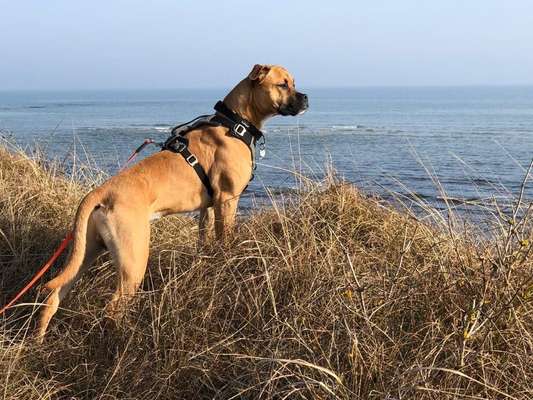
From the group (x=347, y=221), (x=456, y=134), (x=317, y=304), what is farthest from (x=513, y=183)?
(x=456, y=134)

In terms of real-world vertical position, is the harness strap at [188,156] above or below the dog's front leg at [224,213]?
above

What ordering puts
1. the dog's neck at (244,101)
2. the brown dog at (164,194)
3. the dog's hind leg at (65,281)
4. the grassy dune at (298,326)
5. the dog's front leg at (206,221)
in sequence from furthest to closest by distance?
the dog's neck at (244,101) → the dog's front leg at (206,221) → the brown dog at (164,194) → the dog's hind leg at (65,281) → the grassy dune at (298,326)

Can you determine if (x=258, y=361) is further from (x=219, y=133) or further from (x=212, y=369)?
(x=219, y=133)

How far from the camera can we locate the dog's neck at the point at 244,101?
5.43 meters

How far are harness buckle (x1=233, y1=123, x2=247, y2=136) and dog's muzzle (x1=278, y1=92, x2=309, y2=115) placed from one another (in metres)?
0.51

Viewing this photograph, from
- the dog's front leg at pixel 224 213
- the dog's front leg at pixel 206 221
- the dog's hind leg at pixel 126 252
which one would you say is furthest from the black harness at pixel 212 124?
the dog's hind leg at pixel 126 252

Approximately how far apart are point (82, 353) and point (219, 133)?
7.20 feet

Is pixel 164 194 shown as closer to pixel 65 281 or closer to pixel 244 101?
pixel 65 281

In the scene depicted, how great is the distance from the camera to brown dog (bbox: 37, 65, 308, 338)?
13.5ft

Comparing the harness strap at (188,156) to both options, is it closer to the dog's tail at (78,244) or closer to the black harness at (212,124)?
the black harness at (212,124)

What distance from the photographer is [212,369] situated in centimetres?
334

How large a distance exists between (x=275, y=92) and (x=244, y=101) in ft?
1.00

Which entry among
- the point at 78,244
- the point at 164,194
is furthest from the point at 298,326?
the point at 164,194

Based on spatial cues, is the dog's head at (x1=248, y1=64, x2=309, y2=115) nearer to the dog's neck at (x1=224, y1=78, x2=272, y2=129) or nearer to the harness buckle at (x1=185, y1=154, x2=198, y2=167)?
the dog's neck at (x1=224, y1=78, x2=272, y2=129)
